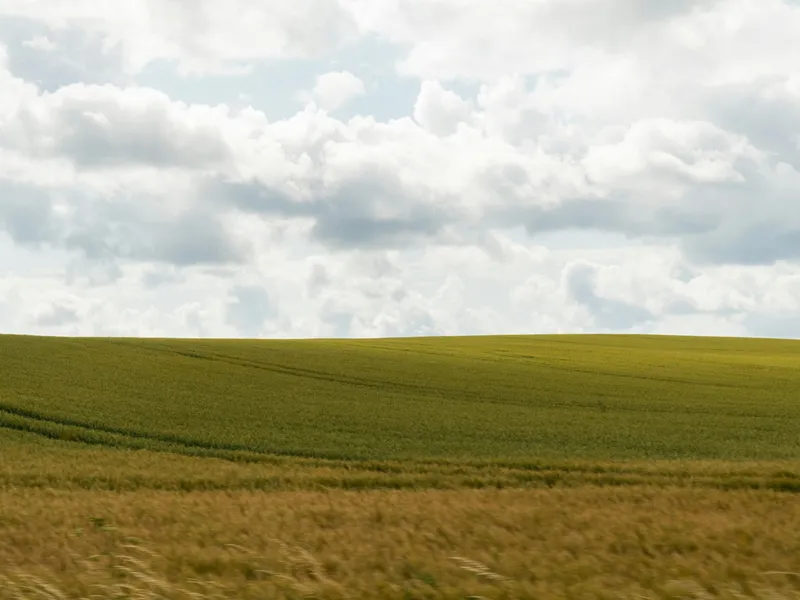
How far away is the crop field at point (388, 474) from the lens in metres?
8.17

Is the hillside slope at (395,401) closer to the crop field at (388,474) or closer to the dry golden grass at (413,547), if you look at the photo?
the crop field at (388,474)

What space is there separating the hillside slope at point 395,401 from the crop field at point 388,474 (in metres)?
0.16

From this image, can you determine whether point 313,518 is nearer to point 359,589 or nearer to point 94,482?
point 359,589

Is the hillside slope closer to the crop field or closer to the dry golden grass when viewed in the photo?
the crop field

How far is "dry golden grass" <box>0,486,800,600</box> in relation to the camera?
7.48 m

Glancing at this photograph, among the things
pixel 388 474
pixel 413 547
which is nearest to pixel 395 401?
pixel 388 474

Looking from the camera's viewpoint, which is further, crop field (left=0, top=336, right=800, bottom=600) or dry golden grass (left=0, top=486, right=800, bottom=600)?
crop field (left=0, top=336, right=800, bottom=600)

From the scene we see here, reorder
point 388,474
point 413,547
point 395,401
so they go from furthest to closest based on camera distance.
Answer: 1. point 395,401
2. point 388,474
3. point 413,547

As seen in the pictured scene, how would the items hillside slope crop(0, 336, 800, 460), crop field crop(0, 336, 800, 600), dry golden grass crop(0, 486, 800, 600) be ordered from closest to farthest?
dry golden grass crop(0, 486, 800, 600)
crop field crop(0, 336, 800, 600)
hillside slope crop(0, 336, 800, 460)

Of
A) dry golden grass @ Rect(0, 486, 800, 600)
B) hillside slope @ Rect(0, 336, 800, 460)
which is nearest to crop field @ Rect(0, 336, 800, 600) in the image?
dry golden grass @ Rect(0, 486, 800, 600)

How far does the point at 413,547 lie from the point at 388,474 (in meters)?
13.5

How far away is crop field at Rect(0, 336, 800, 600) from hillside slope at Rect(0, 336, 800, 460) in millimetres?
160

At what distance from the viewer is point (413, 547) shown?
9531mm

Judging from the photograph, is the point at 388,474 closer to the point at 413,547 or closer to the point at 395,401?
the point at 413,547
